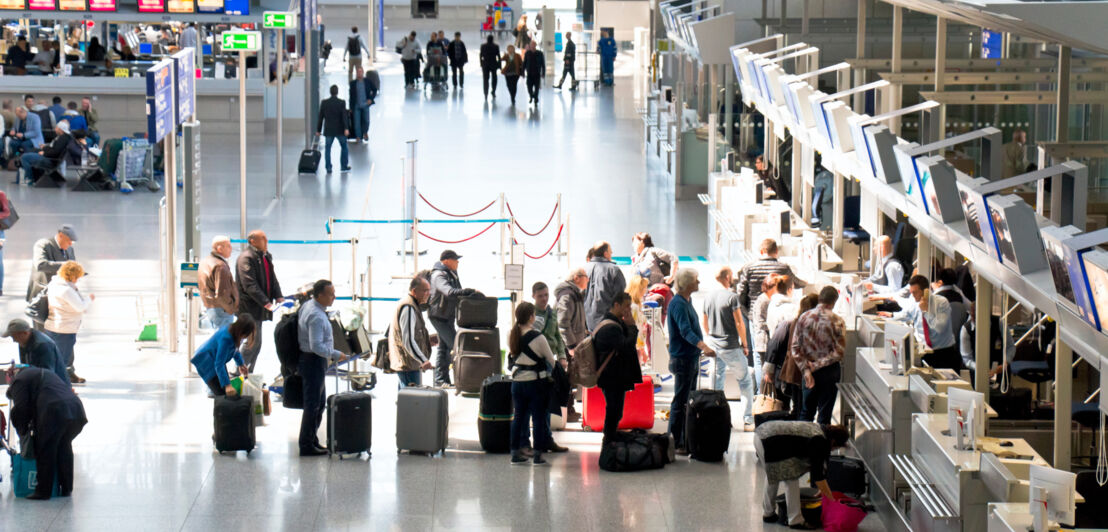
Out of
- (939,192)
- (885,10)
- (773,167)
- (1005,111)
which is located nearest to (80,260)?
(773,167)

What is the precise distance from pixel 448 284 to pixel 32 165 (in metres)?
12.6

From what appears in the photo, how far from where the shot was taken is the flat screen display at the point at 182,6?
2752 centimetres

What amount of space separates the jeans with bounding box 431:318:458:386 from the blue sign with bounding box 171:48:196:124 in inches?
134

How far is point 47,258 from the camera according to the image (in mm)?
13219

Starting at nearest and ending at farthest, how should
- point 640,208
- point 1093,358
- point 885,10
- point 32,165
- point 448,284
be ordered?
point 1093,358
point 448,284
point 640,208
point 32,165
point 885,10

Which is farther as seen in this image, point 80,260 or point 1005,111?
point 1005,111

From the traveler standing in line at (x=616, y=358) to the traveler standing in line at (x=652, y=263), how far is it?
126 inches

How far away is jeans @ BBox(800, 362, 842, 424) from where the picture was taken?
1012 centimetres

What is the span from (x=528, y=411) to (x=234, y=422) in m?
2.06

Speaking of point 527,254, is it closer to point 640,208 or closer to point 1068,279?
point 640,208

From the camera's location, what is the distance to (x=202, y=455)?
1045cm

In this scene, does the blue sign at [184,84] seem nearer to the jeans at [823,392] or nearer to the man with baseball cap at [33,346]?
the man with baseball cap at [33,346]

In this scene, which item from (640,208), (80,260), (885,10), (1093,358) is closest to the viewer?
(1093,358)

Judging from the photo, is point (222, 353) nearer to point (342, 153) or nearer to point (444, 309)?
point (444, 309)
